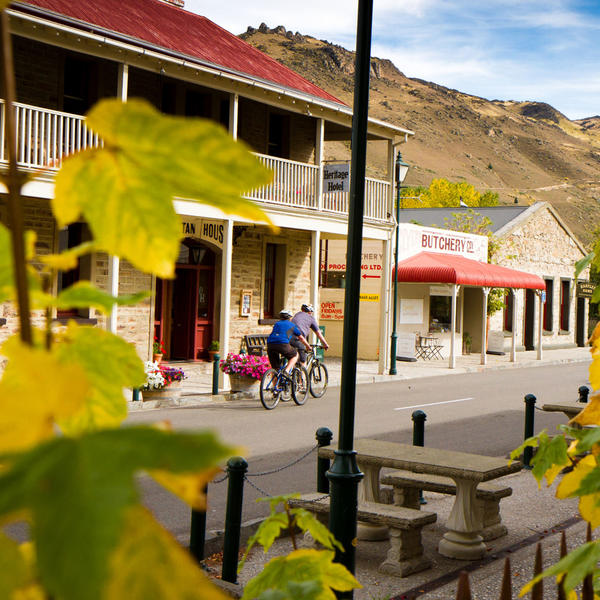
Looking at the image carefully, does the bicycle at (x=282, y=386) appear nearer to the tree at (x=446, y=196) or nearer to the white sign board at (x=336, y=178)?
the white sign board at (x=336, y=178)

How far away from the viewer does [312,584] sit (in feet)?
3.98

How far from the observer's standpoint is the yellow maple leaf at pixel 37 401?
50 cm

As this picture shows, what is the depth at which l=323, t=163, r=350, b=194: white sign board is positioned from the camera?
18484 millimetres

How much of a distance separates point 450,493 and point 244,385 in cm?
899

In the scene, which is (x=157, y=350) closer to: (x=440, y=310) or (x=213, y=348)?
(x=213, y=348)

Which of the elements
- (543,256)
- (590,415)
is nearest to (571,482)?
(590,415)

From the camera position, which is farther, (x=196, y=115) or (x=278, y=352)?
(x=196, y=115)

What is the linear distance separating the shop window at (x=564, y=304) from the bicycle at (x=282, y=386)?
24284 millimetres

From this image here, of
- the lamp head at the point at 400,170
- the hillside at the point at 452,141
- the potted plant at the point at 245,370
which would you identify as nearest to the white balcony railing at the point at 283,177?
the lamp head at the point at 400,170

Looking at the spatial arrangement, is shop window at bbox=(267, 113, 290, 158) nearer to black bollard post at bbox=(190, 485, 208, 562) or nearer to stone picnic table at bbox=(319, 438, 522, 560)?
stone picnic table at bbox=(319, 438, 522, 560)

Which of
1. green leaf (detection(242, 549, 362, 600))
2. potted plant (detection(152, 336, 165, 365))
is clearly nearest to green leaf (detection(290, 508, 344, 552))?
green leaf (detection(242, 549, 362, 600))

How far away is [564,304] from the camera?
121 ft

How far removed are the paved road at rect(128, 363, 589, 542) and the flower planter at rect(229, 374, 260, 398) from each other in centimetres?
42

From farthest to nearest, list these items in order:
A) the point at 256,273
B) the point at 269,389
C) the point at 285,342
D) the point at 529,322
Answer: the point at 529,322
the point at 256,273
the point at 285,342
the point at 269,389
